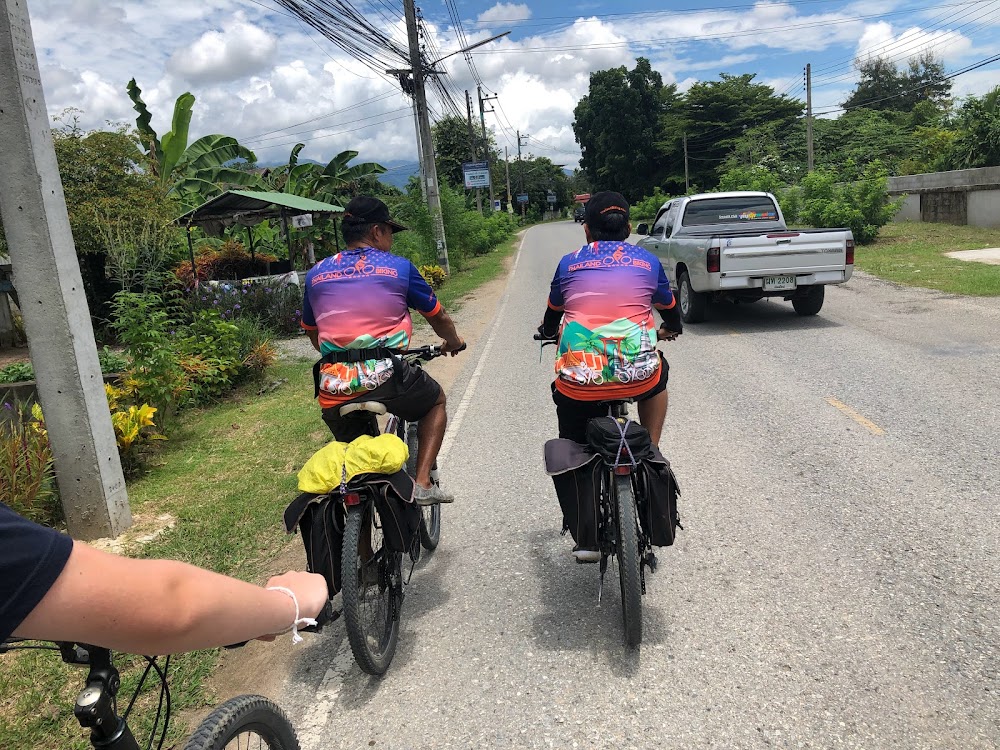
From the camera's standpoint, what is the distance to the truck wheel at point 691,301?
431 inches

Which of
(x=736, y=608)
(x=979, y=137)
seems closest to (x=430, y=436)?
(x=736, y=608)

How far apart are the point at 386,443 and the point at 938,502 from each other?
3.43 metres

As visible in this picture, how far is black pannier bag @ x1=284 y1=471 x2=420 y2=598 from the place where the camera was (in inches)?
114

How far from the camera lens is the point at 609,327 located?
3.42 m

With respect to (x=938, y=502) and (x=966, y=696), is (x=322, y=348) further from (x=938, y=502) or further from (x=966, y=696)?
(x=938, y=502)

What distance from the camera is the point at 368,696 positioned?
2977 millimetres

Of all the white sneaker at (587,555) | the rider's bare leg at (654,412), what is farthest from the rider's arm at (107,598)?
the rider's bare leg at (654,412)

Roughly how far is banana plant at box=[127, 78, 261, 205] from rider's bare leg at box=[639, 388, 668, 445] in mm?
16179

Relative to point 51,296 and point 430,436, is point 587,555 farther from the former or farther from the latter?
point 51,296

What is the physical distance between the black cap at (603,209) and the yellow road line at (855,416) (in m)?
3.33

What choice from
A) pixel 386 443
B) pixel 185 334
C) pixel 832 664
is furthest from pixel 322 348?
pixel 185 334

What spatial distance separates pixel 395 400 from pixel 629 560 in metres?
1.37

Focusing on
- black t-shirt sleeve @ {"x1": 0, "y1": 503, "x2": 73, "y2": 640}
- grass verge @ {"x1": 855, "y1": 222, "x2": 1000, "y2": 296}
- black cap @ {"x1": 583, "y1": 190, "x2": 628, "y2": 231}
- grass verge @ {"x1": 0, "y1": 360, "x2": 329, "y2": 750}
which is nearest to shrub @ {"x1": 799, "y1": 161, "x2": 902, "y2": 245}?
grass verge @ {"x1": 855, "y1": 222, "x2": 1000, "y2": 296}

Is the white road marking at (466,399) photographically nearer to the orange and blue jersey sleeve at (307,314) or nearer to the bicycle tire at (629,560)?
the orange and blue jersey sleeve at (307,314)
